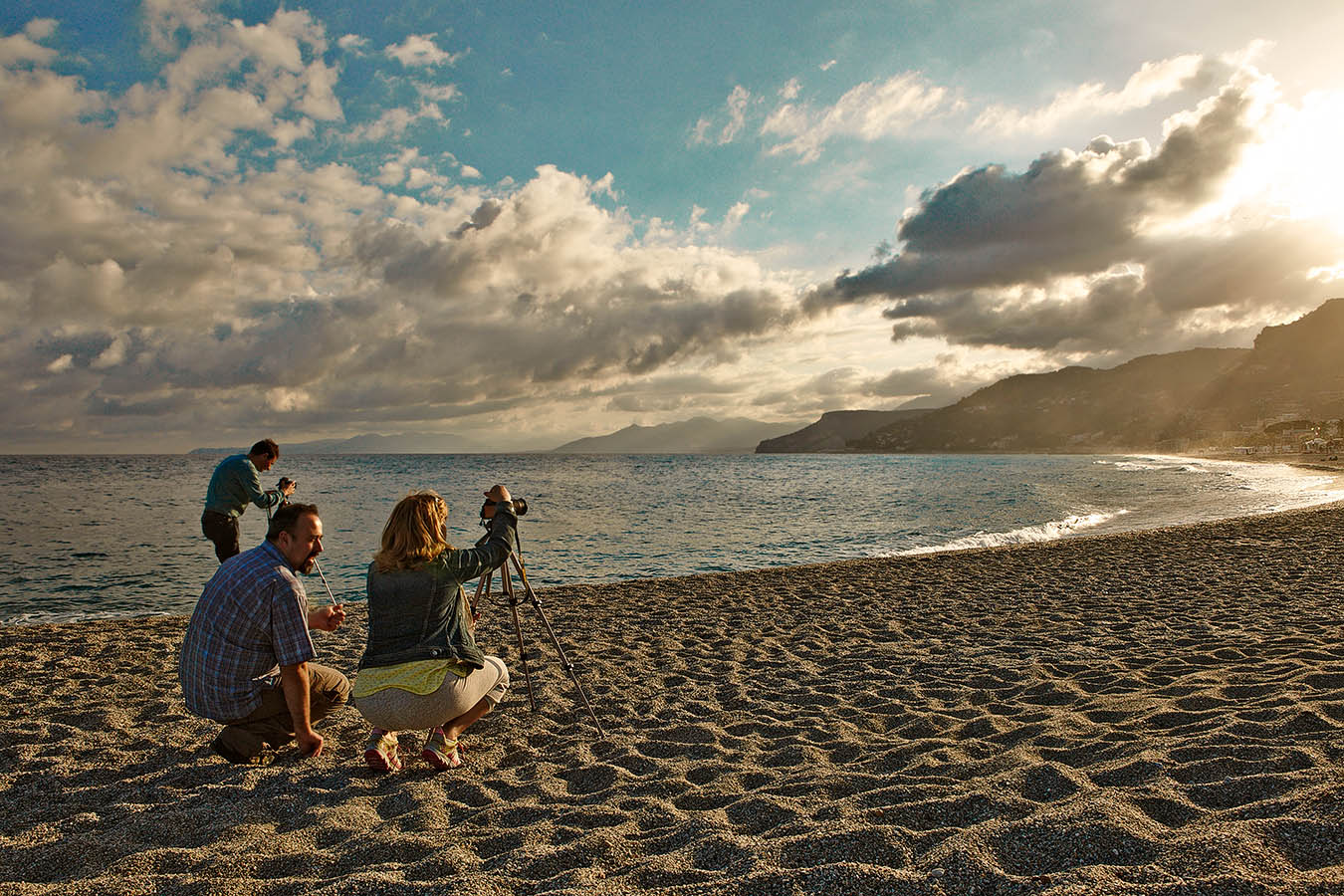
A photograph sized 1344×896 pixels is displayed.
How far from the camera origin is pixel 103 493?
4472 cm

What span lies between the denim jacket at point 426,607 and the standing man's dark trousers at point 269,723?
29.0 inches

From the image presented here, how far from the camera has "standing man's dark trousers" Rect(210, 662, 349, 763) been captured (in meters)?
4.73

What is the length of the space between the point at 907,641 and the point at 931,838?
5461mm

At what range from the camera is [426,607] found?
4512 millimetres

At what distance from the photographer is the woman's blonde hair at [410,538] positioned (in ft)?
14.3

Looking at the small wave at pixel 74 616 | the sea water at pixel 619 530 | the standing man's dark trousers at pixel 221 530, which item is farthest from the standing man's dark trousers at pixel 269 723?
the sea water at pixel 619 530

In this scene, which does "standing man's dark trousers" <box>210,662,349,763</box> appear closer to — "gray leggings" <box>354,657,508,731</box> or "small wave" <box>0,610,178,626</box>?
"gray leggings" <box>354,657,508,731</box>

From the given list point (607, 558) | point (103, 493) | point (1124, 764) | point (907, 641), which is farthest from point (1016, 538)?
point (103, 493)

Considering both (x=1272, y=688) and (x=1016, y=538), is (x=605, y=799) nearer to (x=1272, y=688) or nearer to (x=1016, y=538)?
(x=1272, y=688)

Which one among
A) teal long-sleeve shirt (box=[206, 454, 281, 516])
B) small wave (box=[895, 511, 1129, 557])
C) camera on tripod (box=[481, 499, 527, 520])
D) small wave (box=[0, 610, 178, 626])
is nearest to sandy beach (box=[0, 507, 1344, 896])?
camera on tripod (box=[481, 499, 527, 520])

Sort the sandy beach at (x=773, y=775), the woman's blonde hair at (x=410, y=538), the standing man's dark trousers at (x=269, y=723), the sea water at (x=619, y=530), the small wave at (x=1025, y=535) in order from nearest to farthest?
1. the sandy beach at (x=773, y=775)
2. the woman's blonde hair at (x=410, y=538)
3. the standing man's dark trousers at (x=269, y=723)
4. the sea water at (x=619, y=530)
5. the small wave at (x=1025, y=535)

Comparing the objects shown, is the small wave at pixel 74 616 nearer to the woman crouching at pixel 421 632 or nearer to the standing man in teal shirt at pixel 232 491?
the standing man in teal shirt at pixel 232 491

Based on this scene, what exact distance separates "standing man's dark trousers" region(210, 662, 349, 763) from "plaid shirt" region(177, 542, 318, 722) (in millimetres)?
119

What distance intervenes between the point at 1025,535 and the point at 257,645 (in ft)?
68.9
